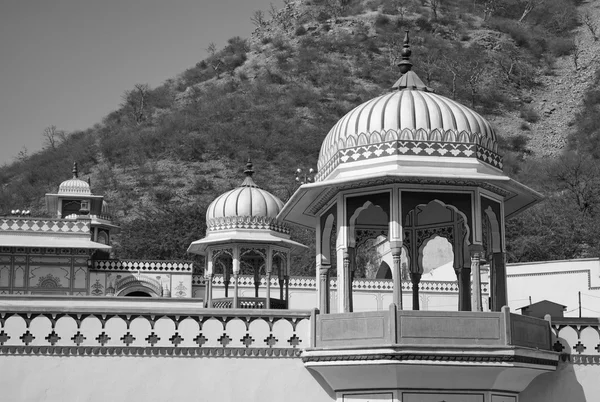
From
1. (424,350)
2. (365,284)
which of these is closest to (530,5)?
(365,284)

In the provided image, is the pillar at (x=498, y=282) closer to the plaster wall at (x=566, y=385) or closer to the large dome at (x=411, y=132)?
the plaster wall at (x=566, y=385)

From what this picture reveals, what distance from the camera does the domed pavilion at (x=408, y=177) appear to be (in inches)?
507

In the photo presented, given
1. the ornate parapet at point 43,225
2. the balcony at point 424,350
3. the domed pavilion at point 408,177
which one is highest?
the ornate parapet at point 43,225

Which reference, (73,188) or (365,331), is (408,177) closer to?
(365,331)

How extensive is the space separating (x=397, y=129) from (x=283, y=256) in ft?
31.8

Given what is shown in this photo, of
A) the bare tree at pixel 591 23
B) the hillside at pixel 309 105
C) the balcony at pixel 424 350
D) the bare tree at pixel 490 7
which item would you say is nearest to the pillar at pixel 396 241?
the balcony at pixel 424 350

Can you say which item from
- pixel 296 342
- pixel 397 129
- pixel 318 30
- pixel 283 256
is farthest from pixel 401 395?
pixel 318 30

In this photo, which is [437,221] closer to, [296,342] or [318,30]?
[296,342]

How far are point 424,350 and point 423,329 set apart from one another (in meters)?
0.27

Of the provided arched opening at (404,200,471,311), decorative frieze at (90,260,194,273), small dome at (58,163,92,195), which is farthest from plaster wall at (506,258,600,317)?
small dome at (58,163,92,195)

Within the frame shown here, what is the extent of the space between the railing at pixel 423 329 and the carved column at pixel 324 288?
1.29 m

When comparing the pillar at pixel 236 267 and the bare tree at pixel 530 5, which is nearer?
the pillar at pixel 236 267

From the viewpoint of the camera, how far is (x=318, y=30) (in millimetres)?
85312

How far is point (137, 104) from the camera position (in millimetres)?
78562
